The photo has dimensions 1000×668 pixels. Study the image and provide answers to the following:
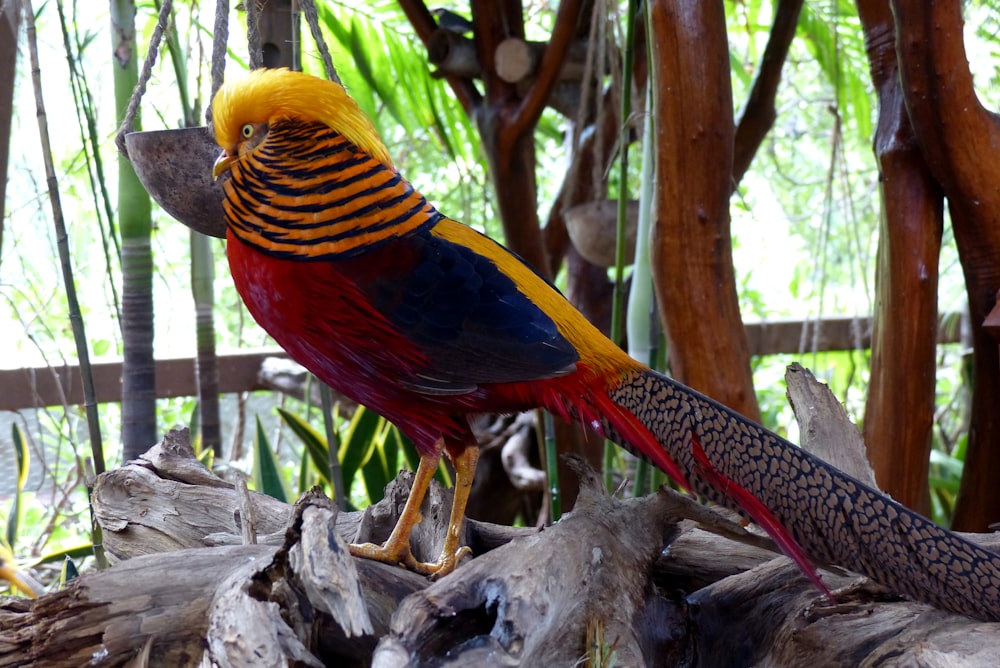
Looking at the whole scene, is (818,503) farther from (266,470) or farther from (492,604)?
(266,470)

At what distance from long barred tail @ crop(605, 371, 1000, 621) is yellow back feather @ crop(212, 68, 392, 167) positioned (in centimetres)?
44

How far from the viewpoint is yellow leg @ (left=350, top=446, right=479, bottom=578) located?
3.27ft

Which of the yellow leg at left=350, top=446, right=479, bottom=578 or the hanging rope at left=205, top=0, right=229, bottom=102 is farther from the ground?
the hanging rope at left=205, top=0, right=229, bottom=102

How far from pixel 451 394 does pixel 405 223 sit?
196 mm

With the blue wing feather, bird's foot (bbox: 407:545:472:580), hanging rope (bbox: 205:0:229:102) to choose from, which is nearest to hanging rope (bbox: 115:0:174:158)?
hanging rope (bbox: 205:0:229:102)

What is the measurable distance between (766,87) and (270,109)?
4.61 ft

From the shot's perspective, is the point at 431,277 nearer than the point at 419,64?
Yes

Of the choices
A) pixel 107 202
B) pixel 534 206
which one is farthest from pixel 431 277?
pixel 534 206

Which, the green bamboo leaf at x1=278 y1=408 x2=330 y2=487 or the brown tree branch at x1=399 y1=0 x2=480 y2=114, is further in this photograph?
the brown tree branch at x1=399 y1=0 x2=480 y2=114

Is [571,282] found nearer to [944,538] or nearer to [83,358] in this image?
[83,358]

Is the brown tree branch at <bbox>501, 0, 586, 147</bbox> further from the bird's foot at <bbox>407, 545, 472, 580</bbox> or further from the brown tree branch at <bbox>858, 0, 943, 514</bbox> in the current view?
the bird's foot at <bbox>407, 545, 472, 580</bbox>

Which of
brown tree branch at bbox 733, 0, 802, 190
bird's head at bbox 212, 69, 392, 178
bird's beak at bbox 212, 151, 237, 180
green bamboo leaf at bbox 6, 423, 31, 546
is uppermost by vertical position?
brown tree branch at bbox 733, 0, 802, 190

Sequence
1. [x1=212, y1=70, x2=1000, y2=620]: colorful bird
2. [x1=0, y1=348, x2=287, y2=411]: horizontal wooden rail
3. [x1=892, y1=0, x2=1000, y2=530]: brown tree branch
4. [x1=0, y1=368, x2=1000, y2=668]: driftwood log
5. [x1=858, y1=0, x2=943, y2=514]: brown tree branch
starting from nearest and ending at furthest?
[x1=0, y1=368, x2=1000, y2=668]: driftwood log
[x1=212, y1=70, x2=1000, y2=620]: colorful bird
[x1=892, y1=0, x2=1000, y2=530]: brown tree branch
[x1=858, y1=0, x2=943, y2=514]: brown tree branch
[x1=0, y1=348, x2=287, y2=411]: horizontal wooden rail

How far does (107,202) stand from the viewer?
142cm
